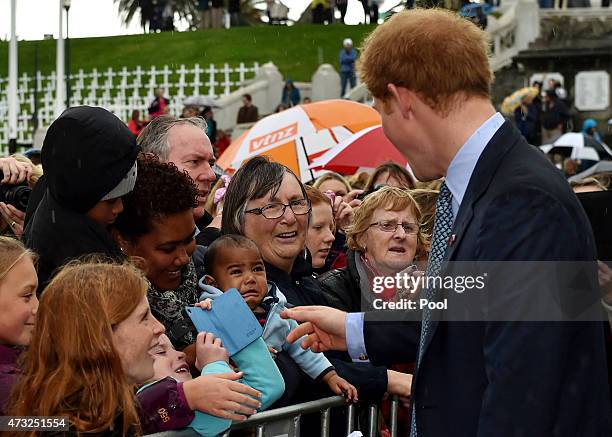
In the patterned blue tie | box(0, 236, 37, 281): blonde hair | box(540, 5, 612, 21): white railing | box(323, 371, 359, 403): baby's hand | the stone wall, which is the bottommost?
box(323, 371, 359, 403): baby's hand

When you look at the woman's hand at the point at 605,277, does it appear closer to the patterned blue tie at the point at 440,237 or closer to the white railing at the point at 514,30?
the patterned blue tie at the point at 440,237

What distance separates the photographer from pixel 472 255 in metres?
3.21

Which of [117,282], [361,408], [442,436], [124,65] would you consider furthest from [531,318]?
[124,65]

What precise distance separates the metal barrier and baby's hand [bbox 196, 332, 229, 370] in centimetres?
23

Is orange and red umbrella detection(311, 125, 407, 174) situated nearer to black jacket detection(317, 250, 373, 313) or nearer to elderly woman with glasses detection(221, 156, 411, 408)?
black jacket detection(317, 250, 373, 313)

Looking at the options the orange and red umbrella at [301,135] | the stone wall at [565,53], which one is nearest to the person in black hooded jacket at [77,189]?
the orange and red umbrella at [301,135]

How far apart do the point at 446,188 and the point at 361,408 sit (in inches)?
72.8

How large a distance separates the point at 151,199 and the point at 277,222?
0.94 metres

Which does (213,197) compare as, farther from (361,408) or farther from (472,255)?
(472,255)

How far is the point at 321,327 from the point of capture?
155 inches

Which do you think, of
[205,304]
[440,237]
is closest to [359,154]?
[205,304]

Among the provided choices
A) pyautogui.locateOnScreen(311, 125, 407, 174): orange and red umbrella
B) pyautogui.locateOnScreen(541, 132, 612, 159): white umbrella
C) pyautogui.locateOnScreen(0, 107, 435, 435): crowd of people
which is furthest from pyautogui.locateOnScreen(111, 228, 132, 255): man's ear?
pyautogui.locateOnScreen(541, 132, 612, 159): white umbrella

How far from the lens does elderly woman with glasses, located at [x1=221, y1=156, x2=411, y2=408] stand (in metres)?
5.32

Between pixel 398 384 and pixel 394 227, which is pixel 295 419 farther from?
pixel 394 227
